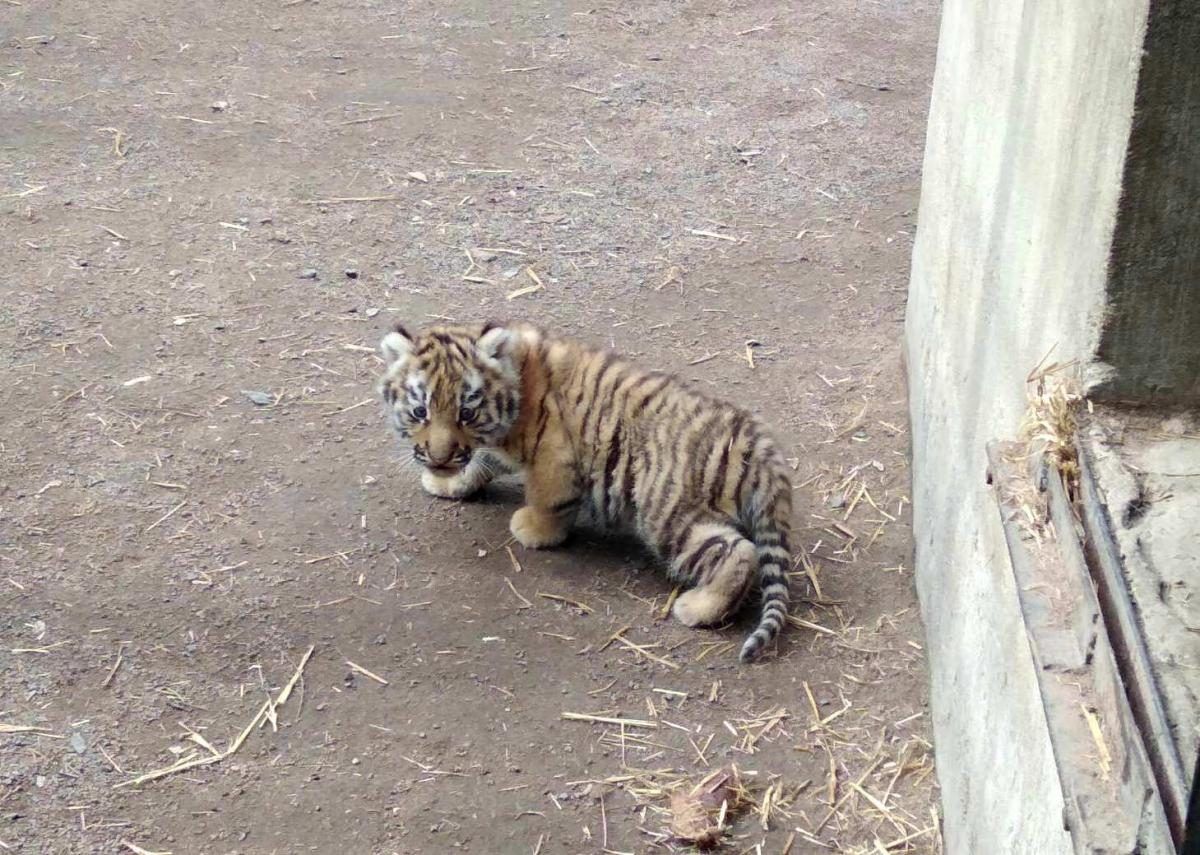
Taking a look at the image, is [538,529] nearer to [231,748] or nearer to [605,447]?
[605,447]

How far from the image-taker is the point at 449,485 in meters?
5.75

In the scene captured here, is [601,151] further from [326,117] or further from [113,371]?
[113,371]

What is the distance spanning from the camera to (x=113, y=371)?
252 inches

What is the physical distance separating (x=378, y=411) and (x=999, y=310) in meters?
3.16

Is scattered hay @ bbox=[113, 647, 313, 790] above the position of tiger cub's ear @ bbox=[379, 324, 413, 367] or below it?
below

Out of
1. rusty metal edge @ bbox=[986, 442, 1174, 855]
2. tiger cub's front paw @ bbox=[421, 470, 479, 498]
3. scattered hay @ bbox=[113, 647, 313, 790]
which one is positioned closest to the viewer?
rusty metal edge @ bbox=[986, 442, 1174, 855]

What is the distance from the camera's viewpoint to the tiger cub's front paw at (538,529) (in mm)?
5465

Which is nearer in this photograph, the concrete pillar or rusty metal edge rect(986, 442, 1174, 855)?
rusty metal edge rect(986, 442, 1174, 855)

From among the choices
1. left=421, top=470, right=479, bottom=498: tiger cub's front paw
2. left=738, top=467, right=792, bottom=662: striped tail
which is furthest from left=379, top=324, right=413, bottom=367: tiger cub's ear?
left=738, top=467, right=792, bottom=662: striped tail

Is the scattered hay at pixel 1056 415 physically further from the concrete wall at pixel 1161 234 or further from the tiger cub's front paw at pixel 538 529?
the tiger cub's front paw at pixel 538 529

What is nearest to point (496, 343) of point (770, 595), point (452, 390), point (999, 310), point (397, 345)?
point (452, 390)

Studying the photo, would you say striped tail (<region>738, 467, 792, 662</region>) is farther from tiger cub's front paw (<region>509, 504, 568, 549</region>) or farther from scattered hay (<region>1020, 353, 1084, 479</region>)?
scattered hay (<region>1020, 353, 1084, 479</region>)

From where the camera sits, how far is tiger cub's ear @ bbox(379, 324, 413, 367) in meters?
5.43

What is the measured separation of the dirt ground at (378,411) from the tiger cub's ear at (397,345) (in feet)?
1.96
